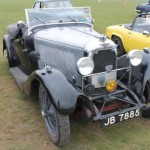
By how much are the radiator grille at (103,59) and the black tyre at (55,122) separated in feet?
2.74

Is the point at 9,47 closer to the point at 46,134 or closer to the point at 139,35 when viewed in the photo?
the point at 46,134

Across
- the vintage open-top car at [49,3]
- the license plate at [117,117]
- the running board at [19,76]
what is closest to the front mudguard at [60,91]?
the license plate at [117,117]

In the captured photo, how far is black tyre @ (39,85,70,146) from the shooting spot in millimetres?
3762

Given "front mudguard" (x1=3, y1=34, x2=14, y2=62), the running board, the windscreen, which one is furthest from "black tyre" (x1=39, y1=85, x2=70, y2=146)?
"front mudguard" (x1=3, y1=34, x2=14, y2=62)

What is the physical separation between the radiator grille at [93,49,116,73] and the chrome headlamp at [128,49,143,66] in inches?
10.4

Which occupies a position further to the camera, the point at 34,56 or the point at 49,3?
the point at 49,3

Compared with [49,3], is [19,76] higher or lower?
→ lower

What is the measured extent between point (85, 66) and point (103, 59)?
43 centimetres

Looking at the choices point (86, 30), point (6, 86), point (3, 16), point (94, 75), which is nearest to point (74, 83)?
point (94, 75)

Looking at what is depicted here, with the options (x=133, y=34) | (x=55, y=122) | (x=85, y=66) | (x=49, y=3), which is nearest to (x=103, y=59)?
(x=85, y=66)

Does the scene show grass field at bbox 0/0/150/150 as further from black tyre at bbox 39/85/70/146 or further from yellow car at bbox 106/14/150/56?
yellow car at bbox 106/14/150/56

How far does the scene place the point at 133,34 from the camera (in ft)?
26.0

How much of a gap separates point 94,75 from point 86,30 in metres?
1.36

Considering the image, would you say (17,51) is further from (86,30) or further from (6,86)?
(86,30)
